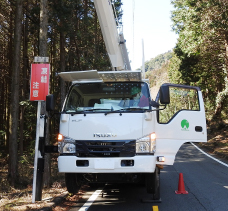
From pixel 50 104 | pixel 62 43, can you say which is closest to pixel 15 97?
pixel 62 43

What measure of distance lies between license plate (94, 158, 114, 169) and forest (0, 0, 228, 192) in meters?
4.85

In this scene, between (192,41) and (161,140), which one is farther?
(192,41)

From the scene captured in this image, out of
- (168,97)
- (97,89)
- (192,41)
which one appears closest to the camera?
(168,97)

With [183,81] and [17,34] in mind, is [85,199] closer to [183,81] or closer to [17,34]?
[17,34]

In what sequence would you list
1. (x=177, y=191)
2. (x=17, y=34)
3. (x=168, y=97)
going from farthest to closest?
(x=17, y=34), (x=177, y=191), (x=168, y=97)

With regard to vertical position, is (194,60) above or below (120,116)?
above

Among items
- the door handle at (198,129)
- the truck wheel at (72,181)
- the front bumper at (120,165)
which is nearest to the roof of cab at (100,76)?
the door handle at (198,129)

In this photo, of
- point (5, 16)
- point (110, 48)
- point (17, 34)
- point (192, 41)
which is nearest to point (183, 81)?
point (192, 41)

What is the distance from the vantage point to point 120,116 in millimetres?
5941

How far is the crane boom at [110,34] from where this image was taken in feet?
25.6

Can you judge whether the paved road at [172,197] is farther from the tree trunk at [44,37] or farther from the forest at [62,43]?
the forest at [62,43]

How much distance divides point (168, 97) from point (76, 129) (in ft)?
6.26

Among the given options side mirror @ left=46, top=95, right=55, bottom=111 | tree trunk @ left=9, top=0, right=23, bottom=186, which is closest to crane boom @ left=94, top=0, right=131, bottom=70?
side mirror @ left=46, top=95, right=55, bottom=111

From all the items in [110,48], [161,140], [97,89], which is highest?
[110,48]
